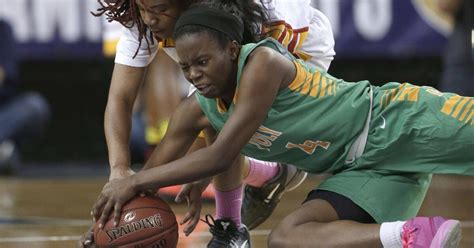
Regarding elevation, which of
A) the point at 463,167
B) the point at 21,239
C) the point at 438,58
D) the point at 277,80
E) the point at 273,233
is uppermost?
the point at 277,80

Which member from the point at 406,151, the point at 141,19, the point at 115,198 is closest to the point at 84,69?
the point at 141,19

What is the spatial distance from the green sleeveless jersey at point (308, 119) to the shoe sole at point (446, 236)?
497 mm

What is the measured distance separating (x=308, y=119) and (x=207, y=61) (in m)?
0.39

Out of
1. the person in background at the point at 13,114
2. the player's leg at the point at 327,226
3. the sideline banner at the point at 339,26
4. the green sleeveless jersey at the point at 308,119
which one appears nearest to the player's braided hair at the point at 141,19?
the green sleeveless jersey at the point at 308,119

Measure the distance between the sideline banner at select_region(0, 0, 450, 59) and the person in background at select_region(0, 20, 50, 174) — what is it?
159 millimetres

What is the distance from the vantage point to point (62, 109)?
8633mm

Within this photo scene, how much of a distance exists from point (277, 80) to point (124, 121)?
2.69 ft

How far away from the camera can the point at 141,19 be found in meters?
3.98

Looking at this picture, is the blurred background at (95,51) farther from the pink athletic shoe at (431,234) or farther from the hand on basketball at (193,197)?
the pink athletic shoe at (431,234)

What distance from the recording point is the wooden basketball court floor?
4613 millimetres

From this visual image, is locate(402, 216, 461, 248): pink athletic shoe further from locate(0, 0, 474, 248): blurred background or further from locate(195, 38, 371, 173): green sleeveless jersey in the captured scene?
locate(0, 0, 474, 248): blurred background

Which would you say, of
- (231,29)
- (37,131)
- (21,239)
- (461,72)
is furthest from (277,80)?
(37,131)

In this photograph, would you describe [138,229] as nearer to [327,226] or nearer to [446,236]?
[327,226]

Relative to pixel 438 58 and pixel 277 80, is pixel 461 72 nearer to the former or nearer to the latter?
pixel 438 58
